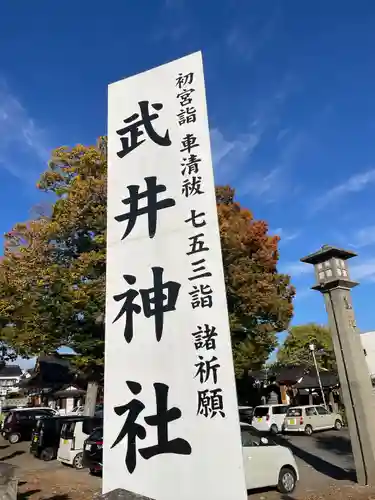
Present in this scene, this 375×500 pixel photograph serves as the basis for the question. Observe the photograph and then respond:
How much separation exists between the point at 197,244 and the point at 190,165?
107 cm

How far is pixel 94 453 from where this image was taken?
11.5m

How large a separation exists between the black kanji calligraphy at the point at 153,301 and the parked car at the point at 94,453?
8300 millimetres

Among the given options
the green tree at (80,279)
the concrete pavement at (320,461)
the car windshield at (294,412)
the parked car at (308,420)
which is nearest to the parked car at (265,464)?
the concrete pavement at (320,461)

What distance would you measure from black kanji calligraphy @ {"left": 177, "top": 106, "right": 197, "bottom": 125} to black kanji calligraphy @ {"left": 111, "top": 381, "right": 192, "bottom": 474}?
318 cm

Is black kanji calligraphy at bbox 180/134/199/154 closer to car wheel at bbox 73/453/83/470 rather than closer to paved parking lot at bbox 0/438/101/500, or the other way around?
paved parking lot at bbox 0/438/101/500

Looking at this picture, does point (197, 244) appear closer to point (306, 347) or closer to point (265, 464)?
point (265, 464)

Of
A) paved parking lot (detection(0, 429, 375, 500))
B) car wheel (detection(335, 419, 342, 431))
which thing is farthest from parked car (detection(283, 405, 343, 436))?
paved parking lot (detection(0, 429, 375, 500))

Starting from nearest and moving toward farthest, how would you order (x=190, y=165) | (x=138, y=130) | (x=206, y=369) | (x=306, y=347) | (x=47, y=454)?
(x=206, y=369) → (x=190, y=165) → (x=138, y=130) → (x=47, y=454) → (x=306, y=347)

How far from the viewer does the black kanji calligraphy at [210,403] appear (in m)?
3.93

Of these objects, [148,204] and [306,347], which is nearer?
[148,204]

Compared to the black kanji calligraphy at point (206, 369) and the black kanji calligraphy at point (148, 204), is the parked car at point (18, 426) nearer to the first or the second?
the black kanji calligraphy at point (148, 204)

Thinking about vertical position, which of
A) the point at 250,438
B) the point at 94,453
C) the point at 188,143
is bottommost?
the point at 94,453

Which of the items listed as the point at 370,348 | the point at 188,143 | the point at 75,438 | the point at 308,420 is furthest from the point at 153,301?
the point at 370,348

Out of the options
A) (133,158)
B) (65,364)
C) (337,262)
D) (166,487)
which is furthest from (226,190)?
(65,364)
